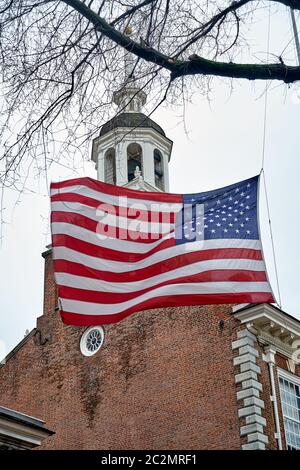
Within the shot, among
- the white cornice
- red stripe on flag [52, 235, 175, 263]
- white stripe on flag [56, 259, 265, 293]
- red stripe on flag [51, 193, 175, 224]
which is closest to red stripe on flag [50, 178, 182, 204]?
red stripe on flag [51, 193, 175, 224]

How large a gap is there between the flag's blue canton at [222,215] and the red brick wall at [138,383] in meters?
12.5

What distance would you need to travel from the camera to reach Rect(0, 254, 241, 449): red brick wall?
21109 millimetres

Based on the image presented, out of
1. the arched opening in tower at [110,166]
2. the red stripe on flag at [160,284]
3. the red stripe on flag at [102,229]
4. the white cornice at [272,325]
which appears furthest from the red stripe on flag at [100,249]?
the arched opening in tower at [110,166]

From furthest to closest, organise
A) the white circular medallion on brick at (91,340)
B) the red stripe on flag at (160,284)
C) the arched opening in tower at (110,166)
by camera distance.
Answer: the arched opening in tower at (110,166), the white circular medallion on brick at (91,340), the red stripe on flag at (160,284)

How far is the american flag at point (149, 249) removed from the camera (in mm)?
8469

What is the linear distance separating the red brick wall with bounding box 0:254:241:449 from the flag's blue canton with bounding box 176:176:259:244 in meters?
12.5

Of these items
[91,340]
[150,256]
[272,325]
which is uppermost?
[91,340]

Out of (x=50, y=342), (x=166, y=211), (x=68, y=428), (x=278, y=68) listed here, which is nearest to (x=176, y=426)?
(x=68, y=428)

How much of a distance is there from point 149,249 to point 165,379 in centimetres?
1428

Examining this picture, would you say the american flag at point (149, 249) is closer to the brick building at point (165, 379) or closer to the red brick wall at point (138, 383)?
the brick building at point (165, 379)

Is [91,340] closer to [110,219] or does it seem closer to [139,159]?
[139,159]

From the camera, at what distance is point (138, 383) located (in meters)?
23.2

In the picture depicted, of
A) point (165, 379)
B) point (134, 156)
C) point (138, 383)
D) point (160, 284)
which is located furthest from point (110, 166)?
point (160, 284)

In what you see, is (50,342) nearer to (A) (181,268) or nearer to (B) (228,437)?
(B) (228,437)
